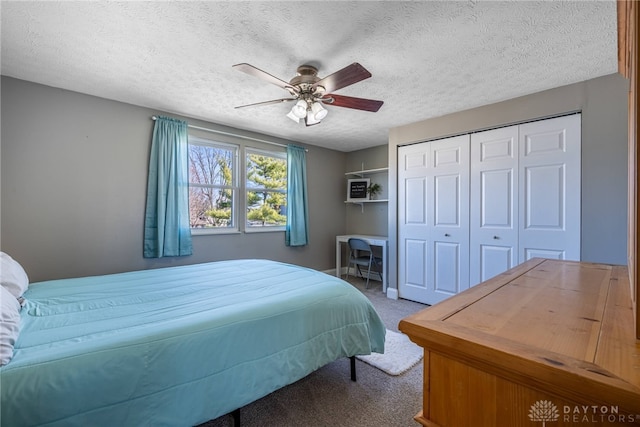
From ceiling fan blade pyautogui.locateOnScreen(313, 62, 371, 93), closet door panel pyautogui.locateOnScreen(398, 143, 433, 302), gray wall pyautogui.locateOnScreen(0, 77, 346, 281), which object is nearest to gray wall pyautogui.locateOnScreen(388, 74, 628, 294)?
closet door panel pyautogui.locateOnScreen(398, 143, 433, 302)

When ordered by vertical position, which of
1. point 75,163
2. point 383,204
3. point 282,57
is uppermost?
point 282,57

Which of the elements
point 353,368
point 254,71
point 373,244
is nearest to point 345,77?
point 254,71

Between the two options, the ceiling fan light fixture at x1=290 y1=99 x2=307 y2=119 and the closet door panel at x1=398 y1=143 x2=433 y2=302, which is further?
the closet door panel at x1=398 y1=143 x2=433 y2=302

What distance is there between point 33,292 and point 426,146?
385cm

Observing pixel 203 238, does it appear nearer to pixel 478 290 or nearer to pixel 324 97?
pixel 324 97

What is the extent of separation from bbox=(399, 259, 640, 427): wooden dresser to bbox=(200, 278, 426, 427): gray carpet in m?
1.22

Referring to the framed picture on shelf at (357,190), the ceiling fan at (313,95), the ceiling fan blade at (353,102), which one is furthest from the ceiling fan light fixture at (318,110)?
the framed picture on shelf at (357,190)

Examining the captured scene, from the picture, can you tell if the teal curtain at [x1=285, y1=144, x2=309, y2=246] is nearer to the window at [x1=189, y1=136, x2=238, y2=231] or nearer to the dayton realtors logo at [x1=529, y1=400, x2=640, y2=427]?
the window at [x1=189, y1=136, x2=238, y2=231]

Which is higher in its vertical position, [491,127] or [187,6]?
[187,6]

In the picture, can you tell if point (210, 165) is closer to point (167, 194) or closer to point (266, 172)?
point (167, 194)

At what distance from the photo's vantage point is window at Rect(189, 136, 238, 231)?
11.1 feet

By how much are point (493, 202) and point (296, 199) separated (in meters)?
A: 2.62

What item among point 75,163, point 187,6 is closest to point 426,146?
point 187,6

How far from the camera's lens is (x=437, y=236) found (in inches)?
132
